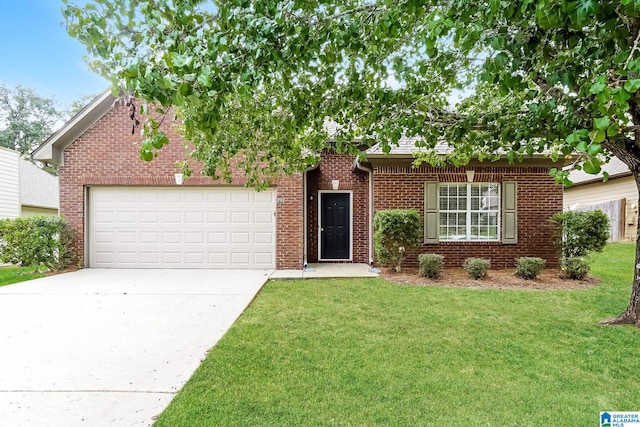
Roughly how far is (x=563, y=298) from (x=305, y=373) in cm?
510

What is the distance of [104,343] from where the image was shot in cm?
381

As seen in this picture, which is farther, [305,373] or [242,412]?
[305,373]

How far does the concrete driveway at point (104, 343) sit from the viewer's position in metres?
2.57

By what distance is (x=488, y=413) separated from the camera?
2.45 meters

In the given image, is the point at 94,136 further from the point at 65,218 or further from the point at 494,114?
the point at 494,114

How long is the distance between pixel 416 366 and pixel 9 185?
15911mm

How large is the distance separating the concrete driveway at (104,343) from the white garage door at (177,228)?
5.53 ft

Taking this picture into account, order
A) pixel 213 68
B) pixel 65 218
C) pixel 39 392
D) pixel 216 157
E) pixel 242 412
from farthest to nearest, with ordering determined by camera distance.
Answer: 1. pixel 65 218
2. pixel 216 157
3. pixel 39 392
4. pixel 242 412
5. pixel 213 68

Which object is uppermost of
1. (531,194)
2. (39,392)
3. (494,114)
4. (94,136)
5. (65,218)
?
(94,136)

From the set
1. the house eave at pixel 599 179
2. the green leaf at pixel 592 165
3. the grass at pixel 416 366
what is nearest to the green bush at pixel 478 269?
the grass at pixel 416 366

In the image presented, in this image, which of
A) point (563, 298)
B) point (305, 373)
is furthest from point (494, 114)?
point (563, 298)

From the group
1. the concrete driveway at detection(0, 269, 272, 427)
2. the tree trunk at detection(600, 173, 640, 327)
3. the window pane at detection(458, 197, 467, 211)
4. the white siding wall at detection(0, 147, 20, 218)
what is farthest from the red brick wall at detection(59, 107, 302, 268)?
the tree trunk at detection(600, 173, 640, 327)

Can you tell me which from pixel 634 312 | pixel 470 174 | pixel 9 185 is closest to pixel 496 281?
pixel 634 312

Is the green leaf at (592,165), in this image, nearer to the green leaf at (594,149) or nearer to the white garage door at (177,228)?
the green leaf at (594,149)
